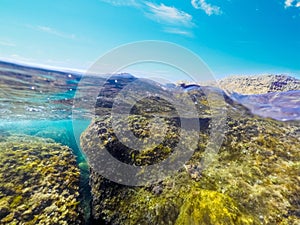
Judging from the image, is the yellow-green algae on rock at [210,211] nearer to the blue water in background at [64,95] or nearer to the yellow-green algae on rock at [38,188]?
the yellow-green algae on rock at [38,188]

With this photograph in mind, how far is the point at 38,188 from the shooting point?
7.89 metres

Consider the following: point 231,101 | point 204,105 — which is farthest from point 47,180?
point 231,101

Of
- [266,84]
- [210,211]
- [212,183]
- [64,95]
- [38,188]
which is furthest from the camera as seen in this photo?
[64,95]

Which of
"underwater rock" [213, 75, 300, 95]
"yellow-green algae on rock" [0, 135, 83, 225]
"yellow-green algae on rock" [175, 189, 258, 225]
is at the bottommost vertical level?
"yellow-green algae on rock" [0, 135, 83, 225]

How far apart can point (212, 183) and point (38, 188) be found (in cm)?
676

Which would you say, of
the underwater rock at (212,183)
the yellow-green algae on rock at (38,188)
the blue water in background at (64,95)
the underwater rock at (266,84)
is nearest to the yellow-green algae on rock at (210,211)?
the underwater rock at (212,183)

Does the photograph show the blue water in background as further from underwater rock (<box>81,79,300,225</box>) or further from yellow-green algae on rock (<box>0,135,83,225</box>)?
underwater rock (<box>81,79,300,225</box>)

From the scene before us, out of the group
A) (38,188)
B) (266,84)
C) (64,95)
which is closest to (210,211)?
(38,188)

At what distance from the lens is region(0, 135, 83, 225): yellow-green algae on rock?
671 centimetres

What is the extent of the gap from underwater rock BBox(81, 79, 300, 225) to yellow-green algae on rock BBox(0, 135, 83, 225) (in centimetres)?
92

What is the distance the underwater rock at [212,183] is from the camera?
5.70 metres

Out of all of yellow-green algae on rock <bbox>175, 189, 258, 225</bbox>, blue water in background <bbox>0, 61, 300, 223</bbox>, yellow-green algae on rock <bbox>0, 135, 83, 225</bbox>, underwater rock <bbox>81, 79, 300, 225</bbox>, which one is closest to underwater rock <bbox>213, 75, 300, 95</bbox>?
blue water in background <bbox>0, 61, 300, 223</bbox>

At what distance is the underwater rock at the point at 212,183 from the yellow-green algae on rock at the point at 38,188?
92cm

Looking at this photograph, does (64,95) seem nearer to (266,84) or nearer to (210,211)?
(210,211)
